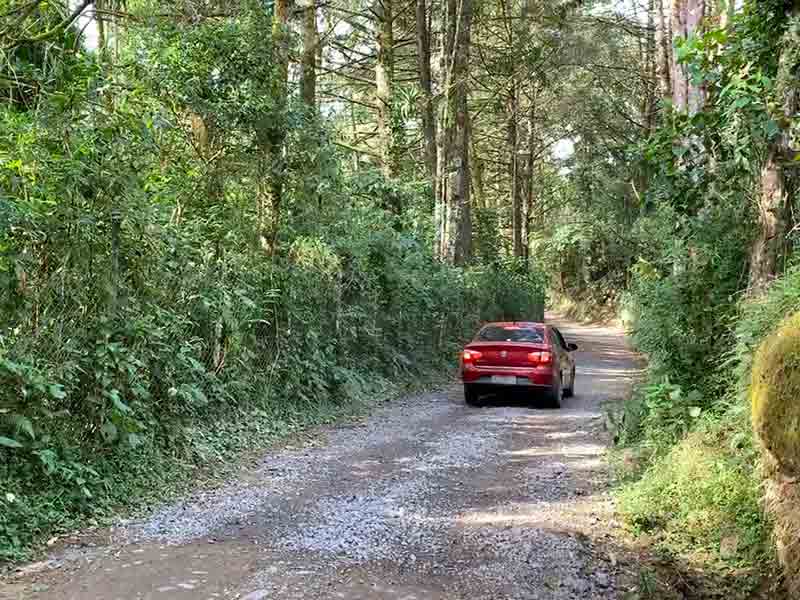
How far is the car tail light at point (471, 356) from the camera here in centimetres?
1370

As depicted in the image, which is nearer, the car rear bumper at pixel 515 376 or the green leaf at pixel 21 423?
the green leaf at pixel 21 423

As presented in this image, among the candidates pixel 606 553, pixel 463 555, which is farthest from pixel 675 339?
pixel 463 555

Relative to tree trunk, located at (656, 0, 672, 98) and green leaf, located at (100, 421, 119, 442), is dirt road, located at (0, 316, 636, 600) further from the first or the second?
tree trunk, located at (656, 0, 672, 98)

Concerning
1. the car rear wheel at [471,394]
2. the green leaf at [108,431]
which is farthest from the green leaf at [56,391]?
the car rear wheel at [471,394]

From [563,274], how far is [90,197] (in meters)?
42.6

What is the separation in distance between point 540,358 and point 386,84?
418 inches

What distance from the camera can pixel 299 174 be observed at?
12945mm

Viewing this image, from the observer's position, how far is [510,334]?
553 inches

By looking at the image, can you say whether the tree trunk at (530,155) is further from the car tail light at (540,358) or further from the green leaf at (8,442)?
the green leaf at (8,442)

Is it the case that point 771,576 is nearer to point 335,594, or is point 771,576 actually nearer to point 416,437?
point 335,594

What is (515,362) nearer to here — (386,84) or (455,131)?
(455,131)

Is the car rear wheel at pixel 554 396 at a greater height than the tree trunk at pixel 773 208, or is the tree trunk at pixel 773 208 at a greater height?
the tree trunk at pixel 773 208

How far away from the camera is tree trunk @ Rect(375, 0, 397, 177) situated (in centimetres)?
2022

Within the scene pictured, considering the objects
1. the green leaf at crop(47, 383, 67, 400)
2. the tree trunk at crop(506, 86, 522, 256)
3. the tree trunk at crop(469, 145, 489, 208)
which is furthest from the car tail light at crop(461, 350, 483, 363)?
the tree trunk at crop(469, 145, 489, 208)
